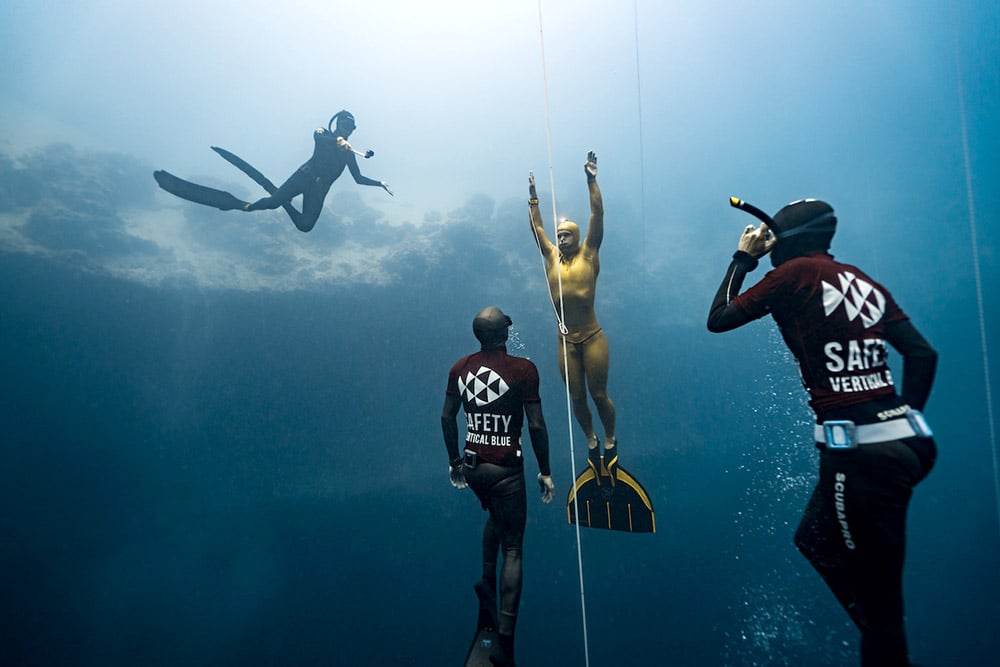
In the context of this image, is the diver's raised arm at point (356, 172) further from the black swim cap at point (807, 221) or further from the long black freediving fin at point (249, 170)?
the black swim cap at point (807, 221)

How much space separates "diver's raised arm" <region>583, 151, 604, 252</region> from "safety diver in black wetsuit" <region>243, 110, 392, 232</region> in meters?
3.60

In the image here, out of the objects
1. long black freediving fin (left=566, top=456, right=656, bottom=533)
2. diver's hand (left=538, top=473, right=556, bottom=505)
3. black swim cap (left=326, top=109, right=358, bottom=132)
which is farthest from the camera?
black swim cap (left=326, top=109, right=358, bottom=132)

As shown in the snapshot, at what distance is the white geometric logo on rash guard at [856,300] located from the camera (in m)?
2.20

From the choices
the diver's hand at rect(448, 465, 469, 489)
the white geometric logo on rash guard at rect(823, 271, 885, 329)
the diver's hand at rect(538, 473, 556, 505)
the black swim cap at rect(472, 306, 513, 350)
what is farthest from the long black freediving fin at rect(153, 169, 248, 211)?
the white geometric logo on rash guard at rect(823, 271, 885, 329)

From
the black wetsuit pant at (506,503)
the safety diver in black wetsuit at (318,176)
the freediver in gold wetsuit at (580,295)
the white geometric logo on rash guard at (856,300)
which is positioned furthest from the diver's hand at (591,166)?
the safety diver in black wetsuit at (318,176)

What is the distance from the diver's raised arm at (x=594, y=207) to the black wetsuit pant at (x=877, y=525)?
2703 mm

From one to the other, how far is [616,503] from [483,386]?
94.1 inches

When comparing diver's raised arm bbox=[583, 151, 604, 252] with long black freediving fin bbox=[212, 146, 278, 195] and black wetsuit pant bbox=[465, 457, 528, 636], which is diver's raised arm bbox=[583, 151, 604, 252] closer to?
black wetsuit pant bbox=[465, 457, 528, 636]

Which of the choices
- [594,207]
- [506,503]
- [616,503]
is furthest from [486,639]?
[594,207]

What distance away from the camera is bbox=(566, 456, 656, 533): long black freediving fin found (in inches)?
193

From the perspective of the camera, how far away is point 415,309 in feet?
24.4

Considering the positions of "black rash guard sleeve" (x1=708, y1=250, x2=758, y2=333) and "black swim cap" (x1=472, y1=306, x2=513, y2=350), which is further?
"black swim cap" (x1=472, y1=306, x2=513, y2=350)

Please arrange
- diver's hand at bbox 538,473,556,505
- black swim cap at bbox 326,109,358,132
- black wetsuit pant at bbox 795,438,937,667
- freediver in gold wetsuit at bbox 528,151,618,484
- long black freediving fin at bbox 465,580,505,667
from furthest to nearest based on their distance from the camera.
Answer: black swim cap at bbox 326,109,358,132
freediver in gold wetsuit at bbox 528,151,618,484
diver's hand at bbox 538,473,556,505
long black freediving fin at bbox 465,580,505,667
black wetsuit pant at bbox 795,438,937,667

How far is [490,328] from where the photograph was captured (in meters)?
3.57
